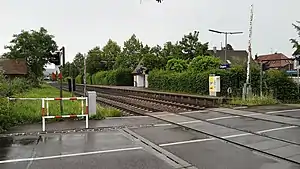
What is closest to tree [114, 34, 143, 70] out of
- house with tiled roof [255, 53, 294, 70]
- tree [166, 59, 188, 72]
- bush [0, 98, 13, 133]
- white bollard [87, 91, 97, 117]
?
house with tiled roof [255, 53, 294, 70]

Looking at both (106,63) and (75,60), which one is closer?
(106,63)

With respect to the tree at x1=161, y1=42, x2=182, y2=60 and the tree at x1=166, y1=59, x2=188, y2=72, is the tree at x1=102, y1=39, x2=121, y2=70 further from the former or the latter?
the tree at x1=166, y1=59, x2=188, y2=72

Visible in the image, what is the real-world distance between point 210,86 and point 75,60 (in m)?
85.6

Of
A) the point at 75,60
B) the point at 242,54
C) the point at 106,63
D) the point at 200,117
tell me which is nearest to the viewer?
the point at 200,117

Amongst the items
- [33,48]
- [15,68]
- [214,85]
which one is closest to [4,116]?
[214,85]

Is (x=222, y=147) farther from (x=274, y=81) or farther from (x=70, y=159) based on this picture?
(x=274, y=81)

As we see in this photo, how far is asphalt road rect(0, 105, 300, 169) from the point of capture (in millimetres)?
6321

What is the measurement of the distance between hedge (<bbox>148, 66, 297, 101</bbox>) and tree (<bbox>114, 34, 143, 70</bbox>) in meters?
33.2

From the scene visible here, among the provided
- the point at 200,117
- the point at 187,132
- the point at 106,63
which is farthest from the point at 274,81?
the point at 106,63

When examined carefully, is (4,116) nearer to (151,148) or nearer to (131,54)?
(151,148)

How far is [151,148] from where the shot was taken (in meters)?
7.64

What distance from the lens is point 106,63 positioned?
79062 millimetres

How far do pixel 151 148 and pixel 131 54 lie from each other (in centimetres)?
6643

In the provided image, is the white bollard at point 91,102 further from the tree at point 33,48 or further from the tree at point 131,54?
the tree at point 131,54
